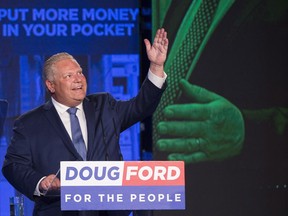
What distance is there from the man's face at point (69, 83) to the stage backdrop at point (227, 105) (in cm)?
244

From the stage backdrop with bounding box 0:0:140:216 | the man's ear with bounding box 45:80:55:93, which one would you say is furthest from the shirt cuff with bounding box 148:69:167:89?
the stage backdrop with bounding box 0:0:140:216

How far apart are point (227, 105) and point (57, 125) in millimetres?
2799

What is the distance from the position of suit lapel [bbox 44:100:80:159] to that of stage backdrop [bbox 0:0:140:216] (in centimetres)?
250

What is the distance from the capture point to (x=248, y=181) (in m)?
5.79

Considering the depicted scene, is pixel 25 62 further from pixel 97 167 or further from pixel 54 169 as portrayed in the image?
pixel 97 167

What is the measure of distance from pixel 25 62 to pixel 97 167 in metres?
3.24

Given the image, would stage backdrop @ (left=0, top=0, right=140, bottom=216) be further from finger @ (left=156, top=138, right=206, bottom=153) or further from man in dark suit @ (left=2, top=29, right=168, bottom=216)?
man in dark suit @ (left=2, top=29, right=168, bottom=216)

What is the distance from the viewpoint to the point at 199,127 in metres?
5.66

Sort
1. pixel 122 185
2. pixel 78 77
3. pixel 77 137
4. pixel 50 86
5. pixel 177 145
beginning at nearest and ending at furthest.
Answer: pixel 122 185 < pixel 77 137 < pixel 78 77 < pixel 50 86 < pixel 177 145

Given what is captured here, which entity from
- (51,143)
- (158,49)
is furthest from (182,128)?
(51,143)

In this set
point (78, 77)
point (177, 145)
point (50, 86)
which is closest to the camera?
point (78, 77)

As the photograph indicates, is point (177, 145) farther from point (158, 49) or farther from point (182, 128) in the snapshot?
point (158, 49)

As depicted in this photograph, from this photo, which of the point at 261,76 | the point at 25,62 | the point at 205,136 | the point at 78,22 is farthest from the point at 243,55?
the point at 25,62

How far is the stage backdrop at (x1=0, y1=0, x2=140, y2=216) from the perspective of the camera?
5.66m
